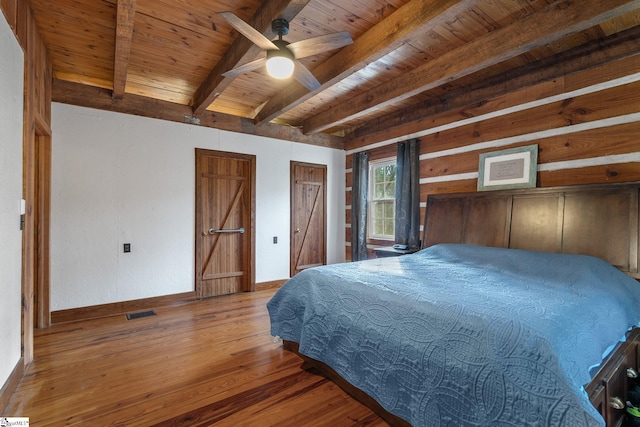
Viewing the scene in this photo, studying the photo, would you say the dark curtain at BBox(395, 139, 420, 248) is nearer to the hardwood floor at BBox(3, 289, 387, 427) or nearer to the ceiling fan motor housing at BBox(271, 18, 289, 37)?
the hardwood floor at BBox(3, 289, 387, 427)

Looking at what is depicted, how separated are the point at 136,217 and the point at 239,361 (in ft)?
7.82

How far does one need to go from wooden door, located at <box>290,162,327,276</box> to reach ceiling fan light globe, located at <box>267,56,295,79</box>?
2.56 metres

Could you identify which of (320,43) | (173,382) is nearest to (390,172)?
(320,43)

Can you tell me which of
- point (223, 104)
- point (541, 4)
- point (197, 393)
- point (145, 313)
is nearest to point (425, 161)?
point (541, 4)

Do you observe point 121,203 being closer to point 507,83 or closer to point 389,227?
point 389,227

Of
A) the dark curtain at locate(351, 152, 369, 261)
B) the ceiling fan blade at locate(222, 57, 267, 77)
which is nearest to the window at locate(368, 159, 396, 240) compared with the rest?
the dark curtain at locate(351, 152, 369, 261)

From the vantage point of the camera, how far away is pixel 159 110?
378cm

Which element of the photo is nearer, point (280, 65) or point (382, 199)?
point (280, 65)

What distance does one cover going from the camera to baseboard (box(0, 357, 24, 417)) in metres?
1.73

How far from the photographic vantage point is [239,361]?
93.9 inches

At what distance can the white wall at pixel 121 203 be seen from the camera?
328 centimetres

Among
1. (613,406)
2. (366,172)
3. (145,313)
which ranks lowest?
(145,313)

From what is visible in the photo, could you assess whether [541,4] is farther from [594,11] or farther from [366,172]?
[366,172]

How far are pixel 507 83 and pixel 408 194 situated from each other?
66.6 inches
